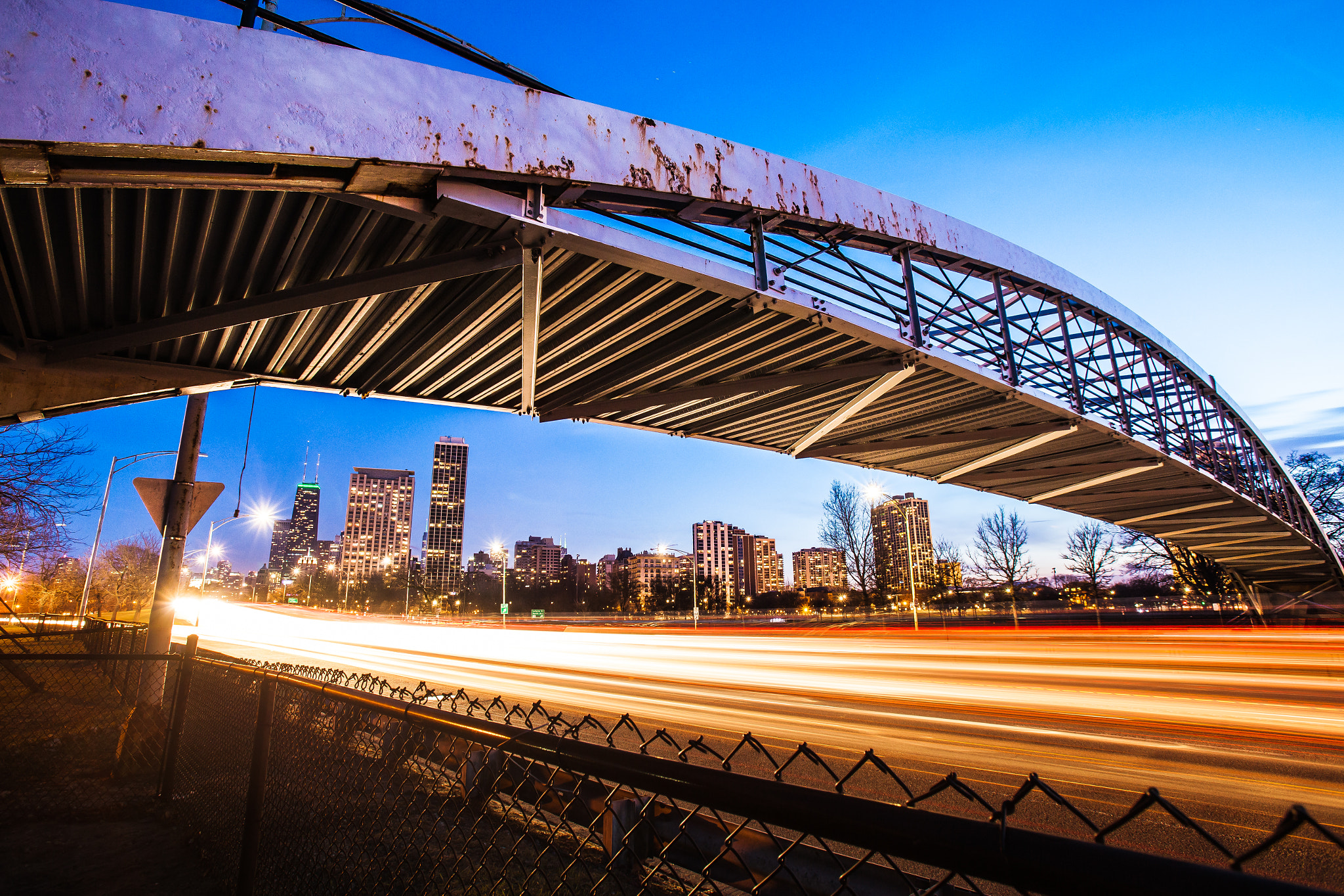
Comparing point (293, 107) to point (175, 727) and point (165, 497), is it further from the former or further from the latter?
point (165, 497)

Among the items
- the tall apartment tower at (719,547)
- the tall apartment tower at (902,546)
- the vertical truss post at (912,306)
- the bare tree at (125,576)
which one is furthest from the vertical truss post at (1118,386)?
the tall apartment tower at (719,547)

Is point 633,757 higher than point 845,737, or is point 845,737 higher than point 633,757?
point 633,757

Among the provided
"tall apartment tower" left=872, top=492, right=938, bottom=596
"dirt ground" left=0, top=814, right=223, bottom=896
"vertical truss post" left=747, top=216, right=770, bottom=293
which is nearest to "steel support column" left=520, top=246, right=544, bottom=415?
"vertical truss post" left=747, top=216, right=770, bottom=293

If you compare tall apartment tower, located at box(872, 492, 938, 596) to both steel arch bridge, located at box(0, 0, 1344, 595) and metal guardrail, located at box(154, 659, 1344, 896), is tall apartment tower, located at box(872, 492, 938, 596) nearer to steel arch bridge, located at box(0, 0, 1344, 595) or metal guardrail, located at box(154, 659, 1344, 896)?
steel arch bridge, located at box(0, 0, 1344, 595)

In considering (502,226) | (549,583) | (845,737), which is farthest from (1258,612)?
(549,583)

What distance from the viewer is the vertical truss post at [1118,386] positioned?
16438 millimetres

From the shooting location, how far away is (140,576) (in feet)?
212

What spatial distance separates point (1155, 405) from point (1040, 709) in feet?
46.0

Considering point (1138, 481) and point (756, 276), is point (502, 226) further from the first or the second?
point (1138, 481)

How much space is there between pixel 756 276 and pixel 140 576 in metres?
80.1

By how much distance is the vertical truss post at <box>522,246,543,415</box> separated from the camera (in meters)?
6.83

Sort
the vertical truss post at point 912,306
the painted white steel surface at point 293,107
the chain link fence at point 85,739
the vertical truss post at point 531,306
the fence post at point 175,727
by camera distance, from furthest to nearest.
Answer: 1. the vertical truss post at point 912,306
2. the vertical truss post at point 531,306
3. the chain link fence at point 85,739
4. the fence post at point 175,727
5. the painted white steel surface at point 293,107

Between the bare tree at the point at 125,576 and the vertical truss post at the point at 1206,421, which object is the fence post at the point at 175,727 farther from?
the bare tree at the point at 125,576

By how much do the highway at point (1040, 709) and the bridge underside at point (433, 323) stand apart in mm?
5146
